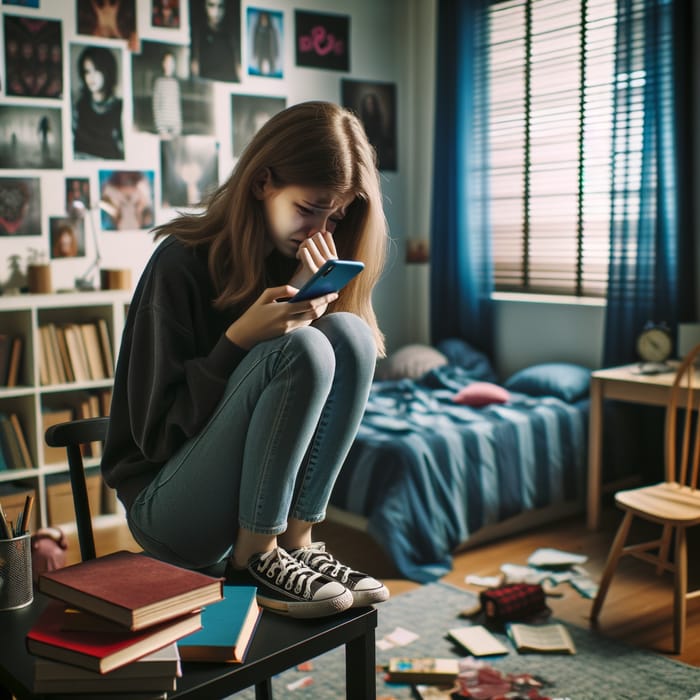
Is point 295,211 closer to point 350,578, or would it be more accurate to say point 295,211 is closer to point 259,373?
point 259,373

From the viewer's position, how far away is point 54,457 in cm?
339

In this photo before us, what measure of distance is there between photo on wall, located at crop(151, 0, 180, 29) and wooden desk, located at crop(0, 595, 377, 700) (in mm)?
3110

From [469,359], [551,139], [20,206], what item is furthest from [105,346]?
[551,139]

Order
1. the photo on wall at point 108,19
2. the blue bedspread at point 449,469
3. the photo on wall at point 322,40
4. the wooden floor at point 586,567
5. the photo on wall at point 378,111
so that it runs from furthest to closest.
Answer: the photo on wall at point 378,111 → the photo on wall at point 322,40 → the photo on wall at point 108,19 → the blue bedspread at point 449,469 → the wooden floor at point 586,567

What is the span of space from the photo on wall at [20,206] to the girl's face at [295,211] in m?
2.27

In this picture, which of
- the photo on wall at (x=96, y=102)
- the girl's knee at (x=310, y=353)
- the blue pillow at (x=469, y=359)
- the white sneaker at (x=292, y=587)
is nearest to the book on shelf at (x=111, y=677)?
the white sneaker at (x=292, y=587)

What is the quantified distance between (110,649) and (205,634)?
0.44 ft

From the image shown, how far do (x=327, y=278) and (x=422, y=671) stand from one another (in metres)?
1.25

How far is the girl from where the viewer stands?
49.8 inches

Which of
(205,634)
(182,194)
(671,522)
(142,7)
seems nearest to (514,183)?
(182,194)

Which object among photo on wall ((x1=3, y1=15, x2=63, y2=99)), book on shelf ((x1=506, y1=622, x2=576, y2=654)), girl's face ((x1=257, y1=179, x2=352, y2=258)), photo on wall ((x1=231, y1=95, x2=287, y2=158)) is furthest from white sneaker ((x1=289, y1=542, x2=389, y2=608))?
photo on wall ((x1=231, y1=95, x2=287, y2=158))

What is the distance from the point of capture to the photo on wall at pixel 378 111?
4582 mm

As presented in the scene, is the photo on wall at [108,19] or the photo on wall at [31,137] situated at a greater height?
the photo on wall at [108,19]

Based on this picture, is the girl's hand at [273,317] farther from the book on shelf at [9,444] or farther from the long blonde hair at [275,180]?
the book on shelf at [9,444]
